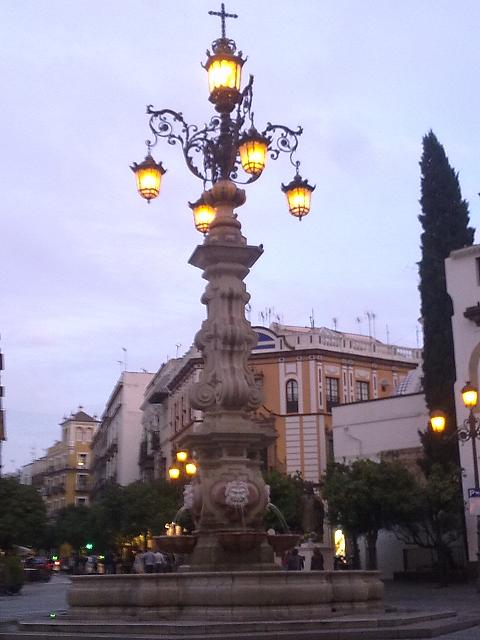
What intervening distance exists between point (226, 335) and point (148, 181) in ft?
10.9

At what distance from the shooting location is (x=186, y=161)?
17.0 meters

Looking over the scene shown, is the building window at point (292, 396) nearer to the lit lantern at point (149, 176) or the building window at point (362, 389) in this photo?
the building window at point (362, 389)

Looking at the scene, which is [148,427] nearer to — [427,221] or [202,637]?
[427,221]

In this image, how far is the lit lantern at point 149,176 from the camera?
1689cm

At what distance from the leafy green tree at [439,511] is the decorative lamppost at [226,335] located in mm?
20875

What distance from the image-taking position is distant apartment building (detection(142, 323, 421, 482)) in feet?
181

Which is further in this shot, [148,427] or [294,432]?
[148,427]

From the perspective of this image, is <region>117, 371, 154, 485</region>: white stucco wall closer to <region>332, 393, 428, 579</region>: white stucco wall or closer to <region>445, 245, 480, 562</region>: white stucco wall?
<region>332, 393, 428, 579</region>: white stucco wall

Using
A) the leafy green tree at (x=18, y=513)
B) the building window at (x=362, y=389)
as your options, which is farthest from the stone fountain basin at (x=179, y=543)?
the building window at (x=362, y=389)

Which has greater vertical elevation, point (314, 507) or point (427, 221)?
point (427, 221)

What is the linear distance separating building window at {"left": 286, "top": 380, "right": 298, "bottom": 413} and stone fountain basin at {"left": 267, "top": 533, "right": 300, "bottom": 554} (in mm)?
40610

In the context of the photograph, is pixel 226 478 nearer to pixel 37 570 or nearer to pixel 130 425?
pixel 37 570

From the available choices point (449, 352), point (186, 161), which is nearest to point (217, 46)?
point (186, 161)

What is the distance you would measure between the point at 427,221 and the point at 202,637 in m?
34.5
